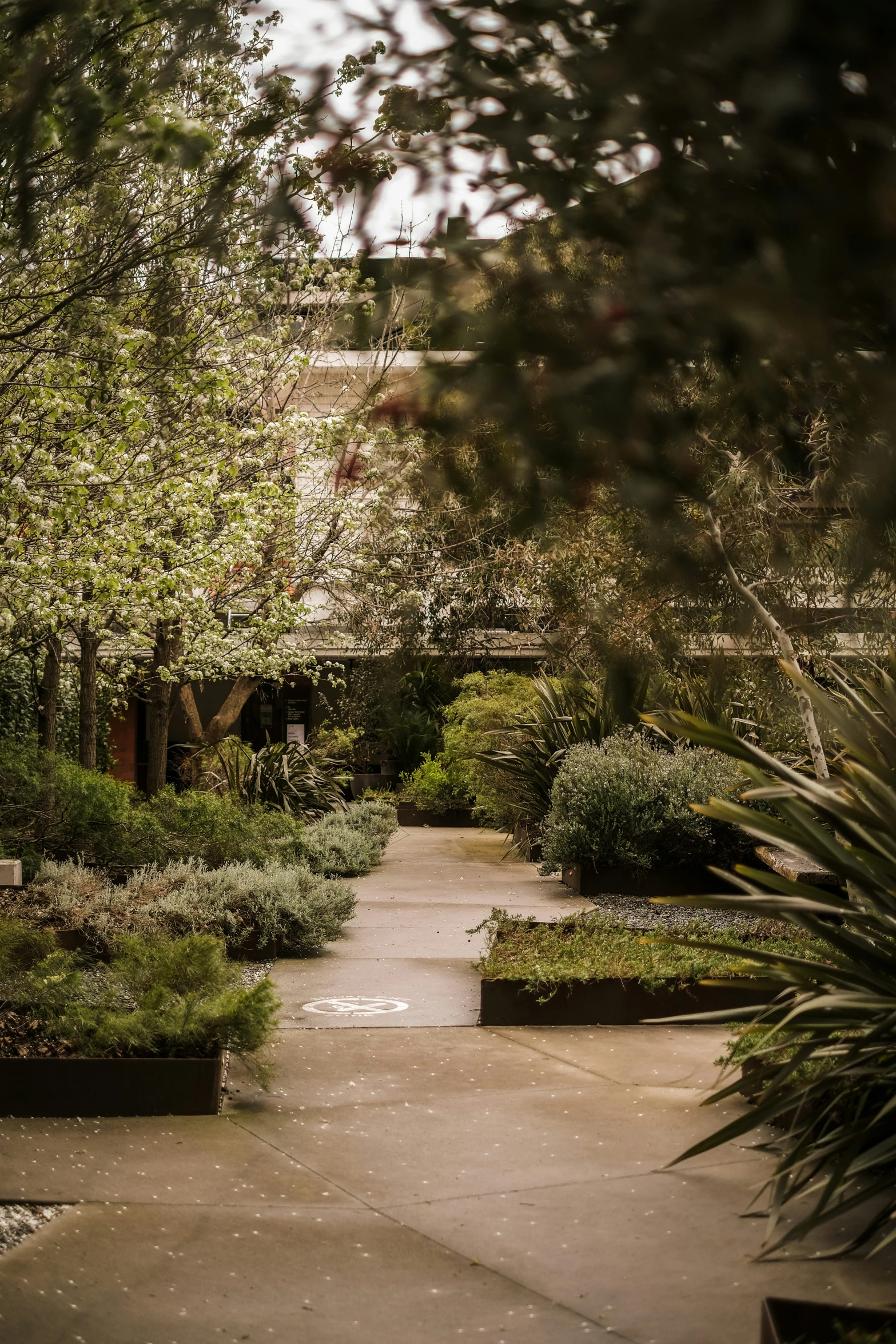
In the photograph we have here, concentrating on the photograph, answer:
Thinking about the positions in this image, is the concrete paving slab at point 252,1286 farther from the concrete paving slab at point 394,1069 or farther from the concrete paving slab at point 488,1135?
the concrete paving slab at point 394,1069

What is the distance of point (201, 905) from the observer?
8172 millimetres

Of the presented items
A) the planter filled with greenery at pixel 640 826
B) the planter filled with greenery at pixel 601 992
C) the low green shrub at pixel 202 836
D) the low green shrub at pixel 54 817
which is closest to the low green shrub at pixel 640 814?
the planter filled with greenery at pixel 640 826

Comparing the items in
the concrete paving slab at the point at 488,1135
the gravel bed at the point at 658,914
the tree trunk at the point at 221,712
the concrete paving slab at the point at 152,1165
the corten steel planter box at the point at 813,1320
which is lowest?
the gravel bed at the point at 658,914

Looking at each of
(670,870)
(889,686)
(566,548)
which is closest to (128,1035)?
(889,686)

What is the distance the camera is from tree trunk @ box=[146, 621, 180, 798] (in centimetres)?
1441

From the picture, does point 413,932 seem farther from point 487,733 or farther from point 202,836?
point 487,733

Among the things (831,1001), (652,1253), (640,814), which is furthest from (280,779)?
(831,1001)

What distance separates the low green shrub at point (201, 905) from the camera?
25.7 feet

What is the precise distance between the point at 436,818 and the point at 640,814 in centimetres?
891

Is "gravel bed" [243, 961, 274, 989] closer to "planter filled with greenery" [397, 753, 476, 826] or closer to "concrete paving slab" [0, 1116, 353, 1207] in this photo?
"concrete paving slab" [0, 1116, 353, 1207]

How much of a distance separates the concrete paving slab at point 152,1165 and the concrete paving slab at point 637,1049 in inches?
68.1

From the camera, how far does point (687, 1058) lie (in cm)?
576

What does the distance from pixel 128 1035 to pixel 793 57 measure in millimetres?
4401

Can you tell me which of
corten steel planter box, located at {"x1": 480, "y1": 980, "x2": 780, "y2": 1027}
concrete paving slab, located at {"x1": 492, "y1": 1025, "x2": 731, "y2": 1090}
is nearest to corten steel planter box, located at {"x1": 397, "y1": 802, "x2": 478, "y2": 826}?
corten steel planter box, located at {"x1": 480, "y1": 980, "x2": 780, "y2": 1027}
